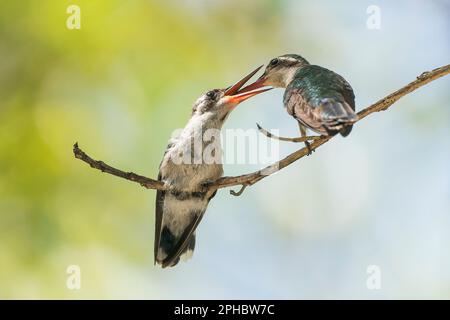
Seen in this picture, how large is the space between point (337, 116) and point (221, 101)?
3035 millimetres

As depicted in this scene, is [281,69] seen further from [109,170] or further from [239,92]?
[109,170]

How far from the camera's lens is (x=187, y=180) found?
7.24 metres

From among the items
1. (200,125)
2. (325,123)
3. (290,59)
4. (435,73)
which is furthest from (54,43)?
(435,73)

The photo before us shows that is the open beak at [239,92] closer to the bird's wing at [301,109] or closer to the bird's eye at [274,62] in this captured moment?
the bird's eye at [274,62]

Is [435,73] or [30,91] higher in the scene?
[30,91]

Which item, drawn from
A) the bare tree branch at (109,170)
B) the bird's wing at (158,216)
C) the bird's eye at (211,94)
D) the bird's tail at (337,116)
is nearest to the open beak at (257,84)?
the bird's eye at (211,94)

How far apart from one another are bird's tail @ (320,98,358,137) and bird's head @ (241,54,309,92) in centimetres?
198

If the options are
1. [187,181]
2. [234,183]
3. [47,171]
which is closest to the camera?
[234,183]

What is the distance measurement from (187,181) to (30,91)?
2.44 metres

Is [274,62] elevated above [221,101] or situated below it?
above

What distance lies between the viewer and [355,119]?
4.96 meters

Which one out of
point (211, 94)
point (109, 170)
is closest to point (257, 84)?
point (211, 94)

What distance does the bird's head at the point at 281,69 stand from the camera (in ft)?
24.8

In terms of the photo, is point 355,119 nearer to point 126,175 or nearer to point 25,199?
point 126,175
